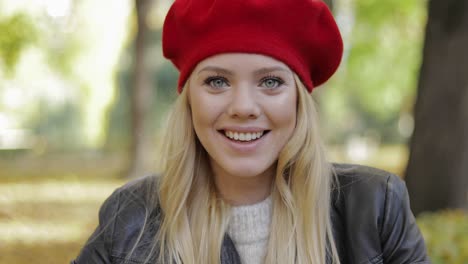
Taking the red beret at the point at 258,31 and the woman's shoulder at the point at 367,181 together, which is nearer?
the red beret at the point at 258,31

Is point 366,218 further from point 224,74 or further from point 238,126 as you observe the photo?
point 224,74

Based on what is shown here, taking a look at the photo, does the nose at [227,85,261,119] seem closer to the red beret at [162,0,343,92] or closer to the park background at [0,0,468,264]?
the red beret at [162,0,343,92]

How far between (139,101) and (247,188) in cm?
1032

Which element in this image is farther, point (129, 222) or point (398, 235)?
point (129, 222)

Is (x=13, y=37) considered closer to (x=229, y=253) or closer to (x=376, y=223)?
(x=229, y=253)

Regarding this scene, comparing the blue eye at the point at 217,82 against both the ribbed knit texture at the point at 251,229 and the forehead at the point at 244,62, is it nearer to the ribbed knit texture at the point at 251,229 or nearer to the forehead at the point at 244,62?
the forehead at the point at 244,62

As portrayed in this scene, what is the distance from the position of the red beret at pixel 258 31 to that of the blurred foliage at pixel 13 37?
703cm

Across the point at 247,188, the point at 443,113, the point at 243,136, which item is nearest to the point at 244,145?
the point at 243,136

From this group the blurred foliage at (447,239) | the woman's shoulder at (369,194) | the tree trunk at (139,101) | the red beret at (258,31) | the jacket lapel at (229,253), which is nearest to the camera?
the red beret at (258,31)

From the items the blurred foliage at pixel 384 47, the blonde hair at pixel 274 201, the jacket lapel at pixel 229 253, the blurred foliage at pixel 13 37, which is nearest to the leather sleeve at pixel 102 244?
the blonde hair at pixel 274 201

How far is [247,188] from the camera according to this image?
2.58m

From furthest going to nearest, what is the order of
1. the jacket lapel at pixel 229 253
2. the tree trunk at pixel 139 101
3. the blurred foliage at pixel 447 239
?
the tree trunk at pixel 139 101 < the blurred foliage at pixel 447 239 < the jacket lapel at pixel 229 253

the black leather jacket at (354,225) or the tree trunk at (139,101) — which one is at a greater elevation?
the tree trunk at (139,101)

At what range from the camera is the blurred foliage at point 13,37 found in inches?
352
